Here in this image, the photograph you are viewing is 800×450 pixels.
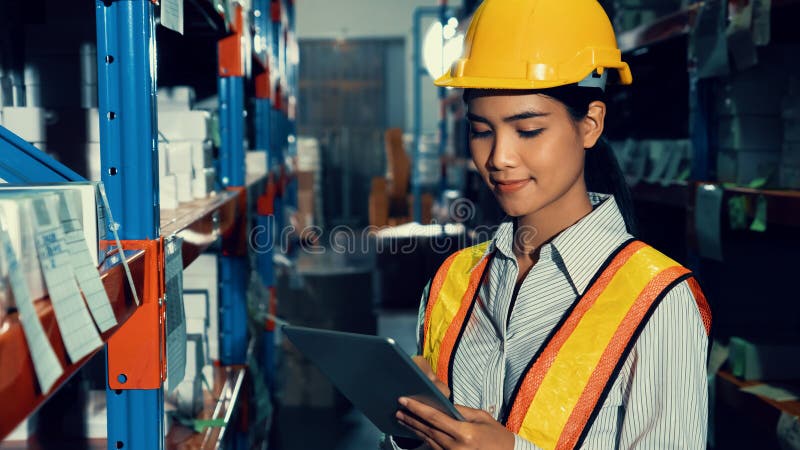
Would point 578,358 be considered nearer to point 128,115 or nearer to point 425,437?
point 425,437

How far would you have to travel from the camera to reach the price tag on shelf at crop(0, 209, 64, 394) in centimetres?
77

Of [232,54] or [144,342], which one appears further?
[232,54]

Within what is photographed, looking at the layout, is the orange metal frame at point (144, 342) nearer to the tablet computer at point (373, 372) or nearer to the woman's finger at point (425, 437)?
the tablet computer at point (373, 372)

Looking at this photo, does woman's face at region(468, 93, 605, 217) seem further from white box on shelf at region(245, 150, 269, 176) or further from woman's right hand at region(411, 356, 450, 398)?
white box on shelf at region(245, 150, 269, 176)

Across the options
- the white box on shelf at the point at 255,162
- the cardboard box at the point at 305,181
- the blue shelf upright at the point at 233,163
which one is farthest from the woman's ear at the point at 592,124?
the cardboard box at the point at 305,181

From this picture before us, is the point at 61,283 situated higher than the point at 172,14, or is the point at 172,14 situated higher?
the point at 172,14

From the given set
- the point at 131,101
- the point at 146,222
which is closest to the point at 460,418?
the point at 146,222

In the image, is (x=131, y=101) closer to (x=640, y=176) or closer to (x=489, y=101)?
(x=489, y=101)

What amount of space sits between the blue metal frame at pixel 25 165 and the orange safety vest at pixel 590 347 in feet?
2.71

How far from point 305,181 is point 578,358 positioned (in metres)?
9.91

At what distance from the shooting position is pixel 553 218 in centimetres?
153

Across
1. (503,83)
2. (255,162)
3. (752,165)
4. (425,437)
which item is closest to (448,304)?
(425,437)

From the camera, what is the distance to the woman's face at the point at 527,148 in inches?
55.7

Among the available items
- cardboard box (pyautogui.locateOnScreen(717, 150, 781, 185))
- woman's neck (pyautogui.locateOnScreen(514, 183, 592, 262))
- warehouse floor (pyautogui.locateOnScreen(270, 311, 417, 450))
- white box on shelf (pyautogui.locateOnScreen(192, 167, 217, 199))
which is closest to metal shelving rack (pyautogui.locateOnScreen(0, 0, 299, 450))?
white box on shelf (pyautogui.locateOnScreen(192, 167, 217, 199))
